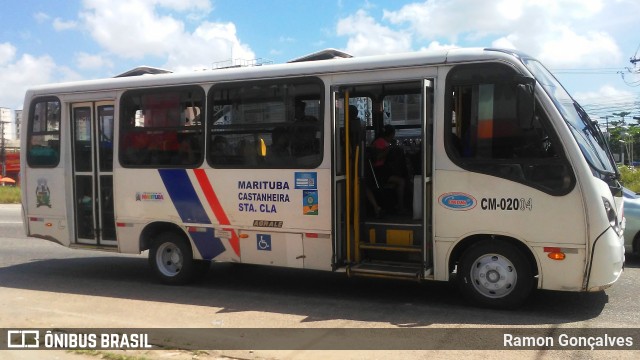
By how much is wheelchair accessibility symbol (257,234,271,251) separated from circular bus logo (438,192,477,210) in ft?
7.75

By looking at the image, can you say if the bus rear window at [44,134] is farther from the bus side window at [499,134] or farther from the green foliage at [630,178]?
the green foliage at [630,178]

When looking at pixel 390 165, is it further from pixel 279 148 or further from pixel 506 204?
pixel 506 204

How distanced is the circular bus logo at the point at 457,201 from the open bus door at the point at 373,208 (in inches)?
6.7

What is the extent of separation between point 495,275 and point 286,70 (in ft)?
11.8

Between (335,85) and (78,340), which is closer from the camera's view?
(78,340)

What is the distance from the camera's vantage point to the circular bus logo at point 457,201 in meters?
6.45

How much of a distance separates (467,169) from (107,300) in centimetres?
498

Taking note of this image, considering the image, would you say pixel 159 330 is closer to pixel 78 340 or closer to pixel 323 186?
pixel 78 340

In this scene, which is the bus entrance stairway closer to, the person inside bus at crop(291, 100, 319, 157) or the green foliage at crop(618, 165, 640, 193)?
the person inside bus at crop(291, 100, 319, 157)

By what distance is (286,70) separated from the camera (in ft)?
24.5

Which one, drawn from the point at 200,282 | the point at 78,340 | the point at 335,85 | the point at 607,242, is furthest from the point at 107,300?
the point at 607,242

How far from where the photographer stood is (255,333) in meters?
6.02

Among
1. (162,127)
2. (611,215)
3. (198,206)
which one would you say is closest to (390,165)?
(198,206)

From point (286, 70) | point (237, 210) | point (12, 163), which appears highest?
point (286, 70)
